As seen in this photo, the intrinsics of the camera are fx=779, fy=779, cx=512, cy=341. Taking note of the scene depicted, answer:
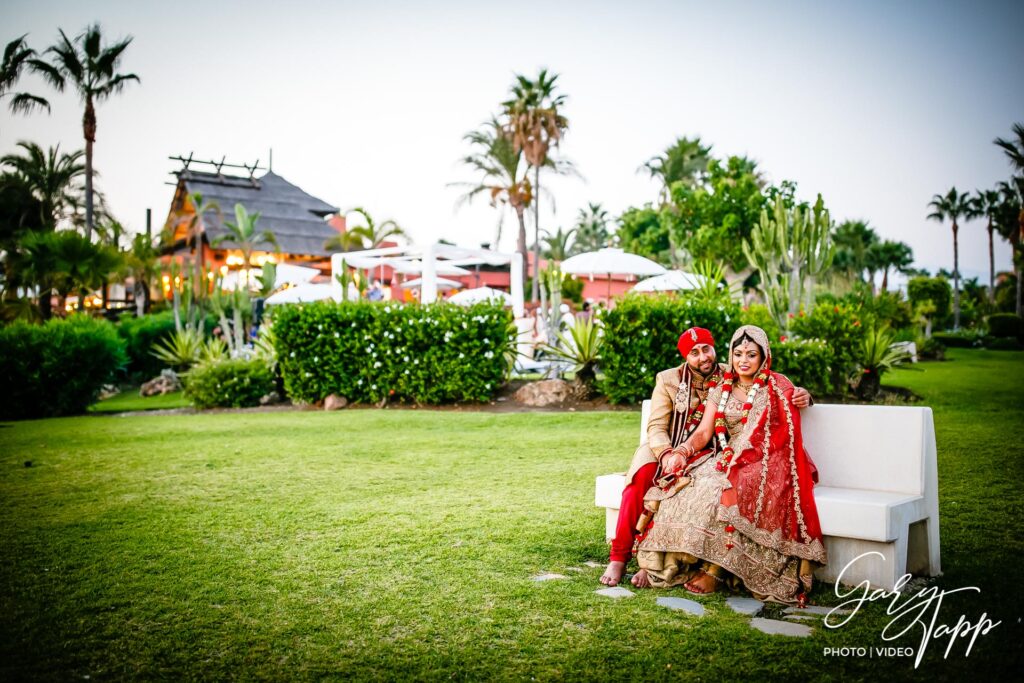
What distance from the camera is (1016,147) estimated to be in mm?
42719

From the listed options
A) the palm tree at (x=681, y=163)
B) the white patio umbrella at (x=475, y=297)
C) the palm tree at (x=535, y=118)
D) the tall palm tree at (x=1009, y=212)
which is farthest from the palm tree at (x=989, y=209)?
the white patio umbrella at (x=475, y=297)

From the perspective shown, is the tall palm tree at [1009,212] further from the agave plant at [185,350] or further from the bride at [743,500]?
the bride at [743,500]

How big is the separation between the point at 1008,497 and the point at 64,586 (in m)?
6.44

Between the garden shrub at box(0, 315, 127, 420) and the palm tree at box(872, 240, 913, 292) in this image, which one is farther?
the palm tree at box(872, 240, 913, 292)

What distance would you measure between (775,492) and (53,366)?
13.0 m

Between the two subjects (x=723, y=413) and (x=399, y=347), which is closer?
(x=723, y=413)

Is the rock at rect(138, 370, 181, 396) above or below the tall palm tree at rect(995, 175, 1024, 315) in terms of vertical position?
below

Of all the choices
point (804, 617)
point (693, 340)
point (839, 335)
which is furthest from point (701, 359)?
point (839, 335)

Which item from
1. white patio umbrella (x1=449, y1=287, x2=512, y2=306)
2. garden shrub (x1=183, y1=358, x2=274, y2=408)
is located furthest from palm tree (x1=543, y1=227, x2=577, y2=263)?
garden shrub (x1=183, y1=358, x2=274, y2=408)

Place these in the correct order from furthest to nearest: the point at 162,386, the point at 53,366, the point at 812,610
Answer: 1. the point at 162,386
2. the point at 53,366
3. the point at 812,610

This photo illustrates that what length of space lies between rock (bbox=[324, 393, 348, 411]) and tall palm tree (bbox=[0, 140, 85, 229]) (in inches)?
1096

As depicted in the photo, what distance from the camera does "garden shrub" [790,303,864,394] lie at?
39.3 feet
